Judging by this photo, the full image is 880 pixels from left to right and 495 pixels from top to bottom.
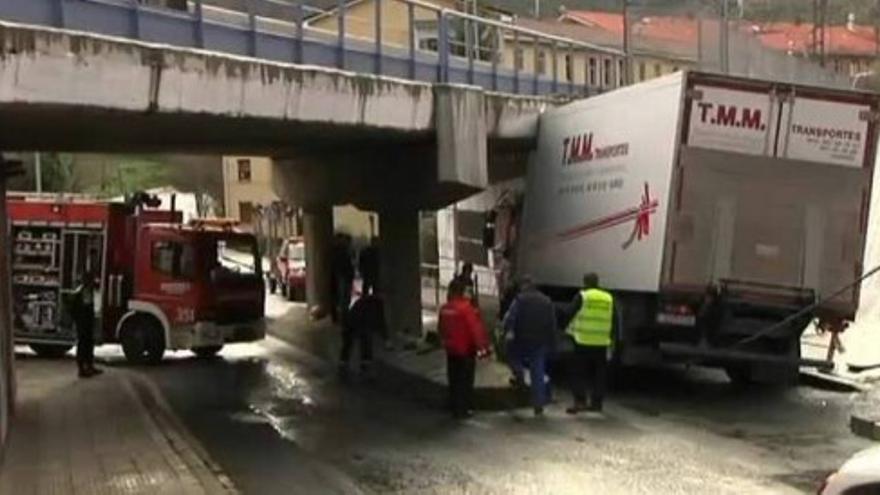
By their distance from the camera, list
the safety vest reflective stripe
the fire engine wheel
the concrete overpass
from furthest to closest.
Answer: the fire engine wheel
the safety vest reflective stripe
the concrete overpass

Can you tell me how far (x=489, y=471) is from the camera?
12.2m

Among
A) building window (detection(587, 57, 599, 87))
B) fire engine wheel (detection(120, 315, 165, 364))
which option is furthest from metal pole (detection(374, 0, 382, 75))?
building window (detection(587, 57, 599, 87))

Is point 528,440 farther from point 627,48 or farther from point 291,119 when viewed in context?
point 627,48

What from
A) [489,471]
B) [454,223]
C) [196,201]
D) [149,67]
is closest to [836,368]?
[489,471]

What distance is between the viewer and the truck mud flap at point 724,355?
16.6 meters

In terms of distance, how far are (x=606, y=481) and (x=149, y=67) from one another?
5.91 meters

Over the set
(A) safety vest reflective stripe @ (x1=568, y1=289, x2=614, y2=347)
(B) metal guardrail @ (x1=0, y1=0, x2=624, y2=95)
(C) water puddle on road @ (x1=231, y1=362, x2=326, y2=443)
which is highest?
(B) metal guardrail @ (x1=0, y1=0, x2=624, y2=95)

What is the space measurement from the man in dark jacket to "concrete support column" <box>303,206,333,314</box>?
1489 centimetres

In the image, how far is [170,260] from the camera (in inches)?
933

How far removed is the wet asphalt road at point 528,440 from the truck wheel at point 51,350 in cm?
511

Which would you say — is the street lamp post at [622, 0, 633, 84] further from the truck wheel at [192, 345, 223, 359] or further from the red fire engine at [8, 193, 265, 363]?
the truck wheel at [192, 345, 223, 359]

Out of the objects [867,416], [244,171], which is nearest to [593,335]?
[867,416]

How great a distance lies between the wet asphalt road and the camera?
11609 millimetres

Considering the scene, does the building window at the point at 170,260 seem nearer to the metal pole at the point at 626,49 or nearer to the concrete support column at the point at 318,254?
the concrete support column at the point at 318,254
